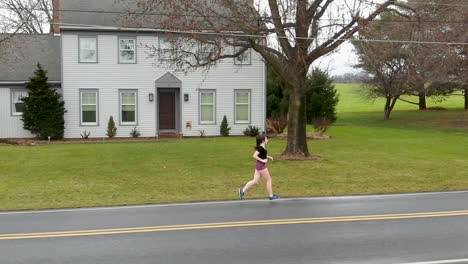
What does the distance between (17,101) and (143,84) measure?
667cm

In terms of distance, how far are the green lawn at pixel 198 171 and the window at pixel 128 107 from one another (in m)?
4.22

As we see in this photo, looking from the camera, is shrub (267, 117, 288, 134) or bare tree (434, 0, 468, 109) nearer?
bare tree (434, 0, 468, 109)

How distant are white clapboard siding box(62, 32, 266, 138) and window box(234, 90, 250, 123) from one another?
0.91 feet

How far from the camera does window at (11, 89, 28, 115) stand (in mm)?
28953

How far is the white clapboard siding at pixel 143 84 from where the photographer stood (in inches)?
1129

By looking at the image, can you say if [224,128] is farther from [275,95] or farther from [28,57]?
[28,57]

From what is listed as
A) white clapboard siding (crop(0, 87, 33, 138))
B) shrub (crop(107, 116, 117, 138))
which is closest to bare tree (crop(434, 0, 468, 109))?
shrub (crop(107, 116, 117, 138))

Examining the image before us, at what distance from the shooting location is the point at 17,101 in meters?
29.0

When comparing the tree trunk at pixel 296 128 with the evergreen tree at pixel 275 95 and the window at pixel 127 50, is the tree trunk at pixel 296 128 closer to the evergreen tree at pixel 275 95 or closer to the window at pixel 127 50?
the window at pixel 127 50

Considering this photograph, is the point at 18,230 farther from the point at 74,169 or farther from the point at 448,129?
the point at 448,129

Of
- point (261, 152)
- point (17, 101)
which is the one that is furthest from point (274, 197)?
point (17, 101)

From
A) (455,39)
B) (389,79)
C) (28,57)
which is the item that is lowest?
(389,79)

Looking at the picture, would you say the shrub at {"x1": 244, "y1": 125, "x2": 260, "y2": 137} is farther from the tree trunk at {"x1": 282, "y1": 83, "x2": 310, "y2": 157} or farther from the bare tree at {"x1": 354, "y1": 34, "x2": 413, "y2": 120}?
the bare tree at {"x1": 354, "y1": 34, "x2": 413, "y2": 120}

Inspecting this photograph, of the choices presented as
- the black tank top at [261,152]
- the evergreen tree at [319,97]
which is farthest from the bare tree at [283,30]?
the evergreen tree at [319,97]
